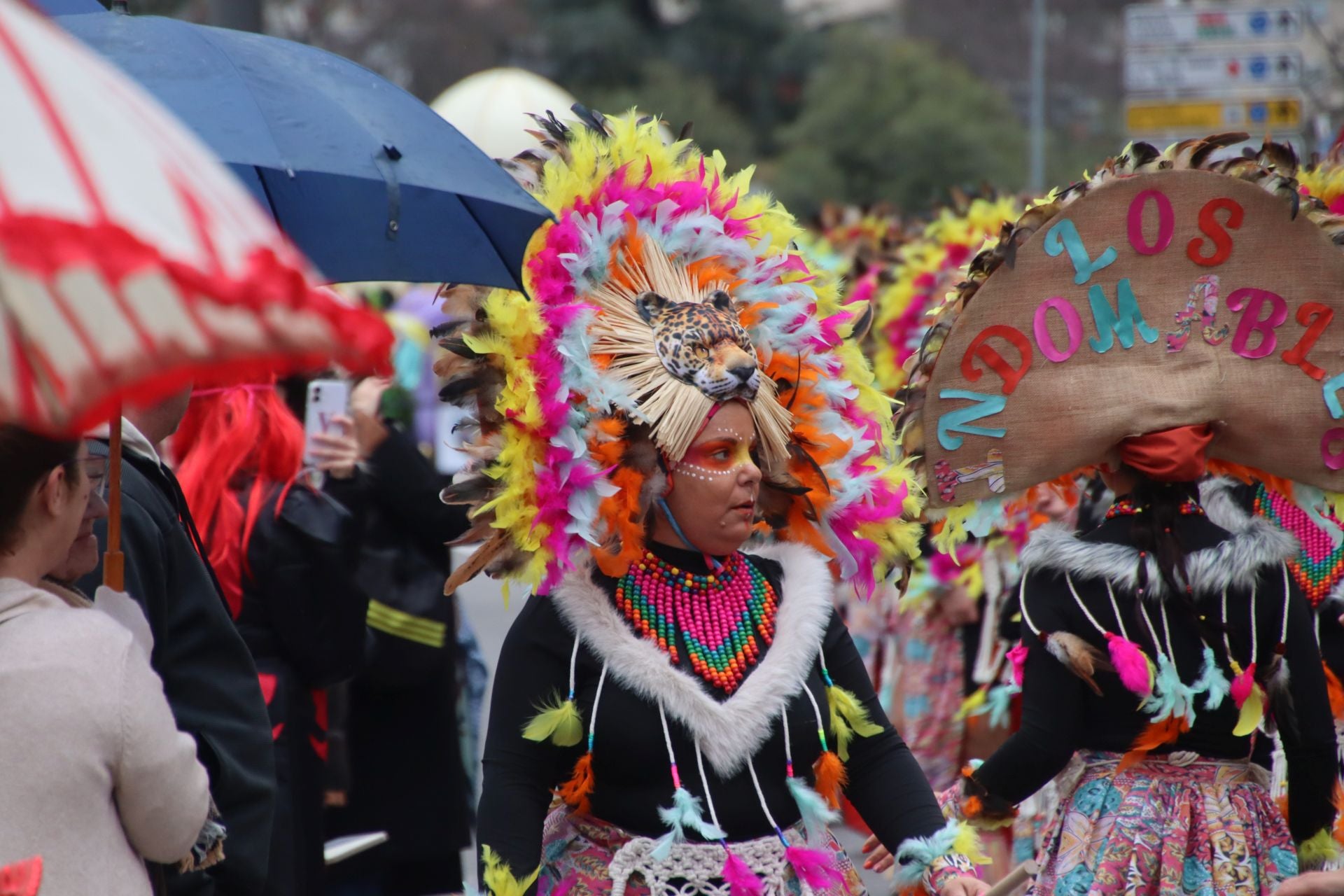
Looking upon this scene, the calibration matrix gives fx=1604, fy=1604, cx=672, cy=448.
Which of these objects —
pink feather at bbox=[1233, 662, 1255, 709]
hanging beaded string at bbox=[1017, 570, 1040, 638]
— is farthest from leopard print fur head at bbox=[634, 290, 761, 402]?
pink feather at bbox=[1233, 662, 1255, 709]

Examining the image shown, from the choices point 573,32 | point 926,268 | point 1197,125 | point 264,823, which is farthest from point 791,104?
point 264,823

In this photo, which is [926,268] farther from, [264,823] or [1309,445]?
[264,823]

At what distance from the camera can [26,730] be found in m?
2.01

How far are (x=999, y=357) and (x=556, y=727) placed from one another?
1422 mm

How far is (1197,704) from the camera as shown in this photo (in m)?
3.56

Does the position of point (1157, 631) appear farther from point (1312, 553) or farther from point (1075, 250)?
point (1312, 553)

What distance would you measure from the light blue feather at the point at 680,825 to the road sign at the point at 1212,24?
7227mm

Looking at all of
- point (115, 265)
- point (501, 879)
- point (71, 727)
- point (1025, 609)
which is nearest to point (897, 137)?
point (1025, 609)

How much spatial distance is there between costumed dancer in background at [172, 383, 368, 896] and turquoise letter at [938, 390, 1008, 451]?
1.64 m

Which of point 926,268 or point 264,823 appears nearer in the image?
point 264,823

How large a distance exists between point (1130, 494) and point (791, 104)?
26.6 m

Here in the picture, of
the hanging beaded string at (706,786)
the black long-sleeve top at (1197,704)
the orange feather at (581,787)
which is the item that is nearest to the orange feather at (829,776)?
the hanging beaded string at (706,786)

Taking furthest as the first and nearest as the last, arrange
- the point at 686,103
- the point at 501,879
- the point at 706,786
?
the point at 686,103 → the point at 706,786 → the point at 501,879

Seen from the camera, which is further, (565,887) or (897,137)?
(897,137)
